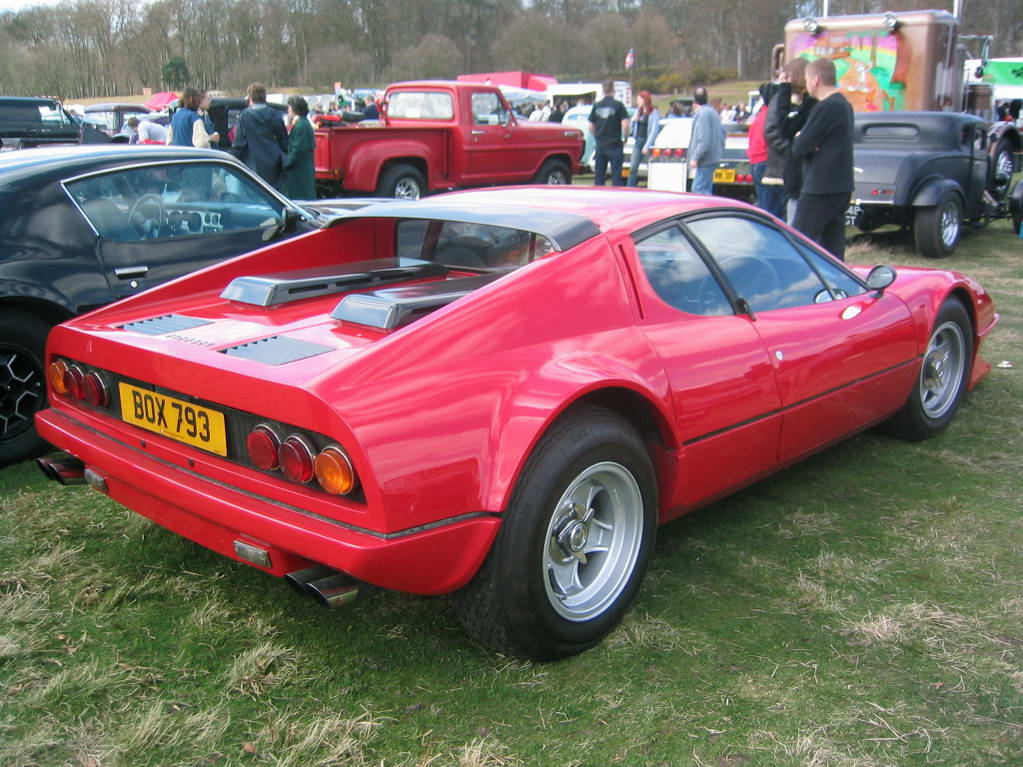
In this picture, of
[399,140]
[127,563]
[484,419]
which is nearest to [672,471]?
[484,419]

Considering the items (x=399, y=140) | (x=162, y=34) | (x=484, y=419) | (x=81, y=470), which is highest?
(x=162, y=34)

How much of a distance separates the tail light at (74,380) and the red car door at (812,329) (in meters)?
2.14

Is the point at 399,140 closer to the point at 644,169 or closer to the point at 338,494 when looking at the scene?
the point at 644,169

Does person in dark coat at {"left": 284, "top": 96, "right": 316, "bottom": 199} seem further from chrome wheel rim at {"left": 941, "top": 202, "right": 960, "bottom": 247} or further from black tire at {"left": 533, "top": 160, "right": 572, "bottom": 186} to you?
chrome wheel rim at {"left": 941, "top": 202, "right": 960, "bottom": 247}

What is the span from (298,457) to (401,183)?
414 inches

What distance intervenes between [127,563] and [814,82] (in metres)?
5.12

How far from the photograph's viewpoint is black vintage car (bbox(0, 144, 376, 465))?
398 centimetres

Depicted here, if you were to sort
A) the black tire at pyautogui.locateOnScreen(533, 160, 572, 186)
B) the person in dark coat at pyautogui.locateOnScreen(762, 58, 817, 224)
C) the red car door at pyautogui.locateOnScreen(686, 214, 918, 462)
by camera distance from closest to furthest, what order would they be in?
1. the red car door at pyautogui.locateOnScreen(686, 214, 918, 462)
2. the person in dark coat at pyautogui.locateOnScreen(762, 58, 817, 224)
3. the black tire at pyautogui.locateOnScreen(533, 160, 572, 186)

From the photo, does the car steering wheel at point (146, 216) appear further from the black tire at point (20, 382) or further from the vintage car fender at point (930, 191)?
the vintage car fender at point (930, 191)

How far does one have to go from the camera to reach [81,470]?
2941 millimetres

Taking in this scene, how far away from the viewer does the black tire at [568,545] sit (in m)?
2.28

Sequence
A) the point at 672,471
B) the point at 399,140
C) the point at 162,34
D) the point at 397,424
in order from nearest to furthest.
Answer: the point at 397,424
the point at 672,471
the point at 399,140
the point at 162,34

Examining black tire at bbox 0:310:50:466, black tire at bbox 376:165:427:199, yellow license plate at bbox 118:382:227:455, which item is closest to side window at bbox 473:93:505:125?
black tire at bbox 376:165:427:199

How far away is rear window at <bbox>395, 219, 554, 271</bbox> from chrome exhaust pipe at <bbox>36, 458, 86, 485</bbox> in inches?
57.4
